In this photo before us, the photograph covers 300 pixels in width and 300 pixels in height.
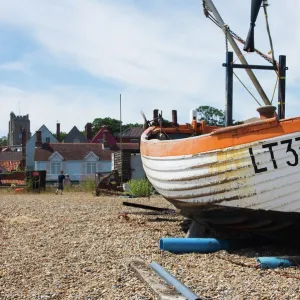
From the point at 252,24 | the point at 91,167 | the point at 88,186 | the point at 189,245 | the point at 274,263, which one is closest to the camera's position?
the point at 274,263

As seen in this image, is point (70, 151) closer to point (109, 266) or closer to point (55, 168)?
point (55, 168)

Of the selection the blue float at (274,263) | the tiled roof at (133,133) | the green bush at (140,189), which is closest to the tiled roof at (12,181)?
the green bush at (140,189)

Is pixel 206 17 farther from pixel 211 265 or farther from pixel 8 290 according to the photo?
pixel 8 290

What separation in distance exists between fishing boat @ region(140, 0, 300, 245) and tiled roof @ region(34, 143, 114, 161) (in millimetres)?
45866

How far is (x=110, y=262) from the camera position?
6.07 m

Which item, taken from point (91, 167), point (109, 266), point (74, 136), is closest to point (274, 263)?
point (109, 266)

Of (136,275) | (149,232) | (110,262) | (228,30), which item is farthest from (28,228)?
(228,30)

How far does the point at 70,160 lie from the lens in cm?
5281

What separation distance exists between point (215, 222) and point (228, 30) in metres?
6.26

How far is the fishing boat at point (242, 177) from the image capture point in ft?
19.5

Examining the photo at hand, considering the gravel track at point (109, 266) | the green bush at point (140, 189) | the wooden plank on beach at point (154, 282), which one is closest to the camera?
the wooden plank on beach at point (154, 282)

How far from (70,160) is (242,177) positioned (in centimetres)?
4743

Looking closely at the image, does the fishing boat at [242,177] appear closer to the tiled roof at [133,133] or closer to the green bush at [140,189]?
the green bush at [140,189]

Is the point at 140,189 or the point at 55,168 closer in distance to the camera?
the point at 140,189
